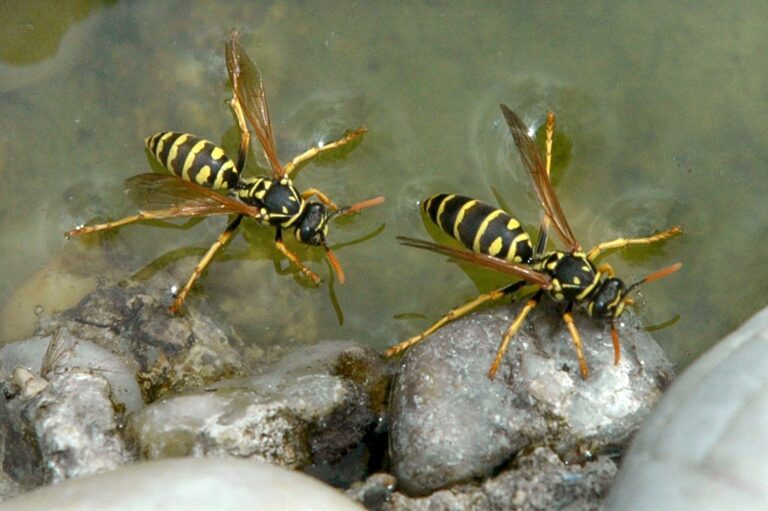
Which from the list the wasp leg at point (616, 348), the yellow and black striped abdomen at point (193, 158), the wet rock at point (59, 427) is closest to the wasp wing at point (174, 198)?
the yellow and black striped abdomen at point (193, 158)

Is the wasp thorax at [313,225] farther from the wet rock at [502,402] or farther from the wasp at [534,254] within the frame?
the wet rock at [502,402]

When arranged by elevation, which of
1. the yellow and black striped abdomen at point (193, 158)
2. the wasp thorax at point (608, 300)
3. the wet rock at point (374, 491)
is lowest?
the wet rock at point (374, 491)

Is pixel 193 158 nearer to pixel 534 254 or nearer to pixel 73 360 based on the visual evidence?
pixel 73 360

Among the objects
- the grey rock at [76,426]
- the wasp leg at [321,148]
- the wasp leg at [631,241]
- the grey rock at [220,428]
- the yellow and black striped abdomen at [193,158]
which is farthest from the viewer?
the wasp leg at [321,148]

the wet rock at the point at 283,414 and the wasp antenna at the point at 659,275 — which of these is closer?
the wet rock at the point at 283,414

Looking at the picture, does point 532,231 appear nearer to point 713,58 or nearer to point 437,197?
point 437,197

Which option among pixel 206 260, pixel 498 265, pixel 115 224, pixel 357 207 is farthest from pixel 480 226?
pixel 115 224

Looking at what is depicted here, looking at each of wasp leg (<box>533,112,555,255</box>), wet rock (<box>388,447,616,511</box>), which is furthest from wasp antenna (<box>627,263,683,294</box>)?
wet rock (<box>388,447,616,511</box>)
